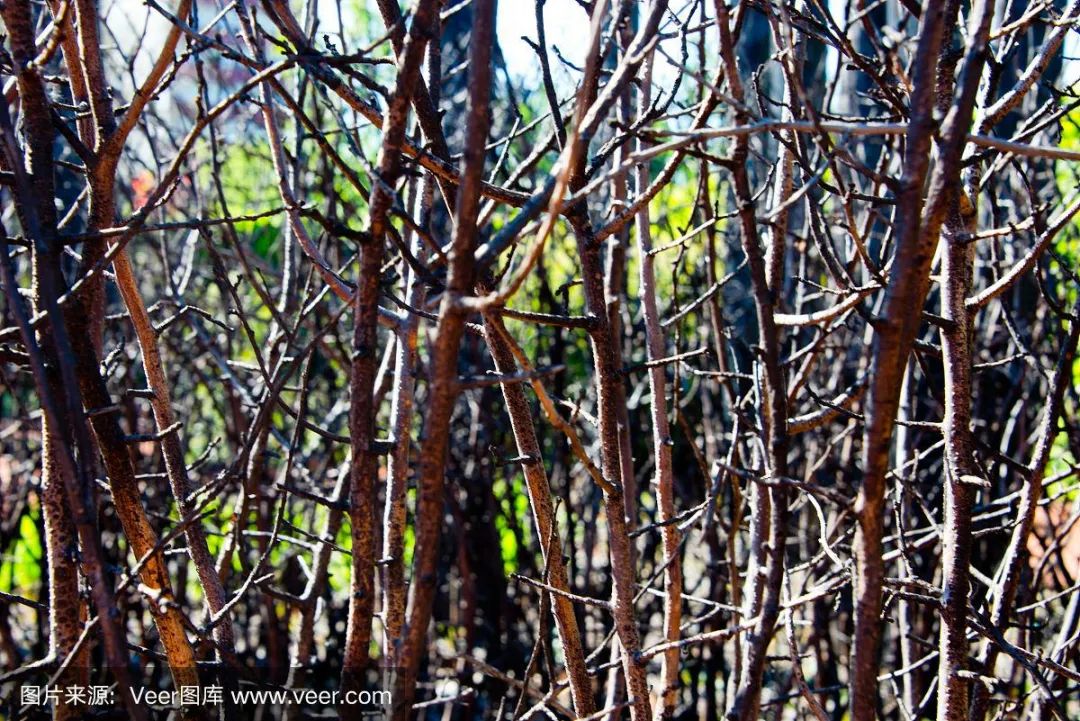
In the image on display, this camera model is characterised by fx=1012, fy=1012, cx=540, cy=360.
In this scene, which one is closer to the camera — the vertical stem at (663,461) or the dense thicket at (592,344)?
the dense thicket at (592,344)

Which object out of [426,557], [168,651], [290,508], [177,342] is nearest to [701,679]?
[290,508]

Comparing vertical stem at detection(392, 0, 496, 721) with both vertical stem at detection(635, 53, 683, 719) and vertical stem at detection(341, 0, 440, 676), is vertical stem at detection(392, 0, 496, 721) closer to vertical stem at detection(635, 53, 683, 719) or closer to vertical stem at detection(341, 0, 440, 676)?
vertical stem at detection(341, 0, 440, 676)

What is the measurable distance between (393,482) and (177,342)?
88.9 inches

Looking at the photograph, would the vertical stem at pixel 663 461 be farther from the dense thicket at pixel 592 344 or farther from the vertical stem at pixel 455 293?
the vertical stem at pixel 455 293

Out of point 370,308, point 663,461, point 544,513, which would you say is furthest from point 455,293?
point 663,461

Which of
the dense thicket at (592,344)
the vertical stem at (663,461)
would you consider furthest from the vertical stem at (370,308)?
the vertical stem at (663,461)

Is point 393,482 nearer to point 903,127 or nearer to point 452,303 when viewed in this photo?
point 452,303

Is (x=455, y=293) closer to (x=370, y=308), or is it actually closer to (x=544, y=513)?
(x=370, y=308)

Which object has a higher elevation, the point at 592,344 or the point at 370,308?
the point at 370,308

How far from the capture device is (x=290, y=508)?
379cm

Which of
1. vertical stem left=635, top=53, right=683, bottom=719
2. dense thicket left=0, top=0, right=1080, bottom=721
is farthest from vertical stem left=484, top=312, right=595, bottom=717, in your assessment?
vertical stem left=635, top=53, right=683, bottom=719

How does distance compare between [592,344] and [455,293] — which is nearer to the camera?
[455,293]

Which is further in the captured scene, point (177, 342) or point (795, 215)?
point (795, 215)

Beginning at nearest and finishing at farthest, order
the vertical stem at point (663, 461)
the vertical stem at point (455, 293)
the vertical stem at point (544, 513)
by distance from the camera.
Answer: the vertical stem at point (455, 293) → the vertical stem at point (544, 513) → the vertical stem at point (663, 461)
